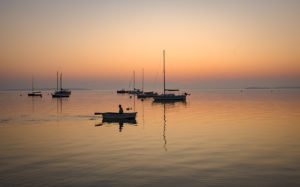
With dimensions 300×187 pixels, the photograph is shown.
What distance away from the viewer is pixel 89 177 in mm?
17844

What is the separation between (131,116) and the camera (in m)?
49.3

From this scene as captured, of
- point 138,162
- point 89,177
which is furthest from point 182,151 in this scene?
point 89,177

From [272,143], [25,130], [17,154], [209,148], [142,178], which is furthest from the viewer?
[25,130]

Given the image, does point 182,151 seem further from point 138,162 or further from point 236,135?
point 236,135

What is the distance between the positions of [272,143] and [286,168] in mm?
9180

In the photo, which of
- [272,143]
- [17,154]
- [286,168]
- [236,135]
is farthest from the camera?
[236,135]

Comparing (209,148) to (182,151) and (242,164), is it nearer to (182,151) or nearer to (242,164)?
(182,151)

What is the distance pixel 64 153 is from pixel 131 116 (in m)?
24.8

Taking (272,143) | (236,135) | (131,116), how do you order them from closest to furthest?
(272,143)
(236,135)
(131,116)

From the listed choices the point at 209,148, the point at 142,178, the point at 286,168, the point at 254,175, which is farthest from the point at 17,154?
the point at 286,168

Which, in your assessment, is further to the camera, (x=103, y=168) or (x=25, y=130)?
(x=25, y=130)

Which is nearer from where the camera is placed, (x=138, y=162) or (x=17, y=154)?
(x=138, y=162)

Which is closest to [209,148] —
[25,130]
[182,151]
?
[182,151]

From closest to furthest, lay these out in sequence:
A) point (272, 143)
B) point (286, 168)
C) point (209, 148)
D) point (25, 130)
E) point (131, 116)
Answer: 1. point (286, 168)
2. point (209, 148)
3. point (272, 143)
4. point (25, 130)
5. point (131, 116)
